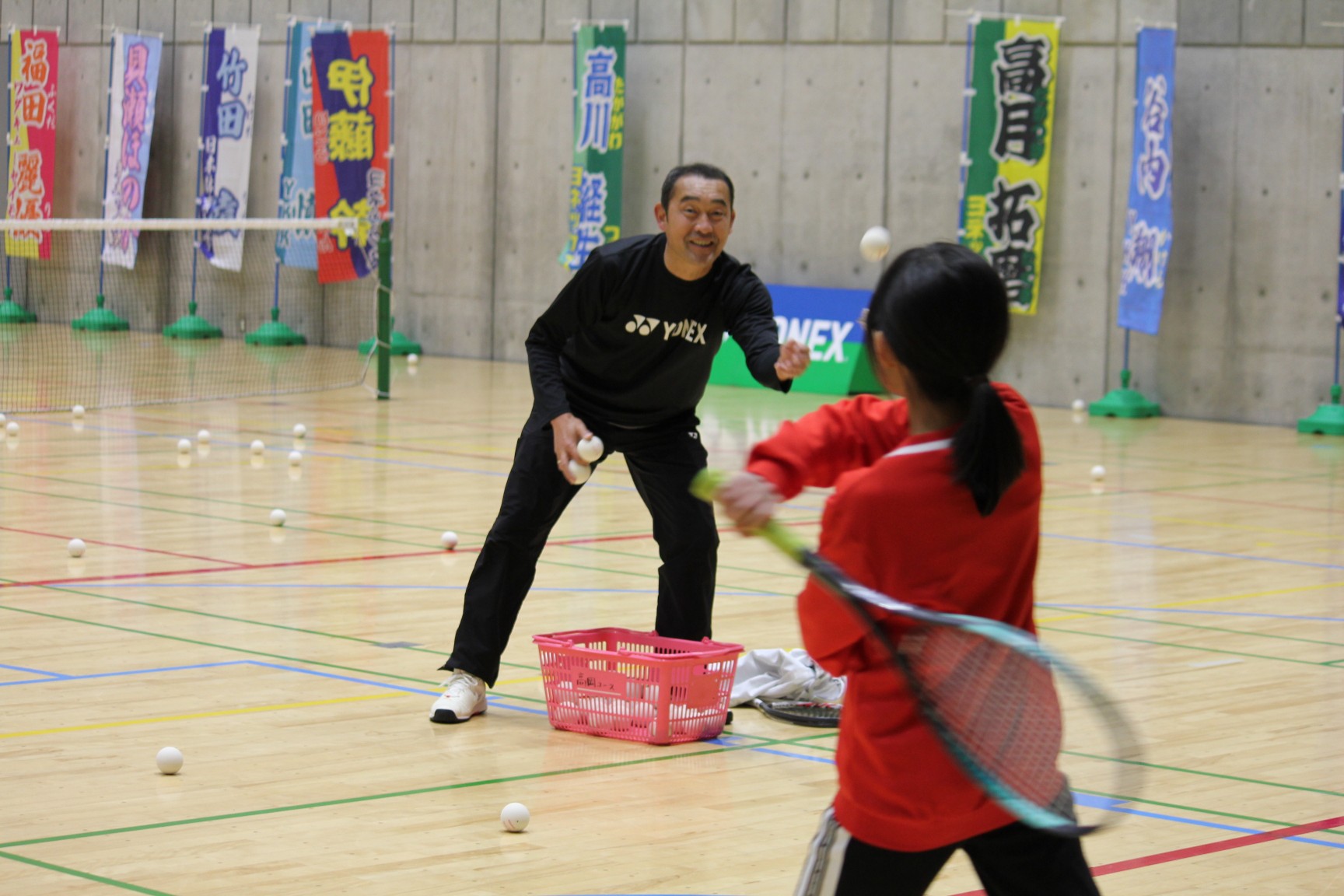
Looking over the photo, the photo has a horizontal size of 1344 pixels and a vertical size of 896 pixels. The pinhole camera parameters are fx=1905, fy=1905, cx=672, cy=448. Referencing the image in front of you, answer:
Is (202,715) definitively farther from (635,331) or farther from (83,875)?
(635,331)

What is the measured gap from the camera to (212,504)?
10445 mm

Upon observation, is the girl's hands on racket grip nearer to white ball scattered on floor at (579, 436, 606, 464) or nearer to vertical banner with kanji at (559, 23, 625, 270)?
white ball scattered on floor at (579, 436, 606, 464)

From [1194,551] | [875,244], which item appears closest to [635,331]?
[875,244]

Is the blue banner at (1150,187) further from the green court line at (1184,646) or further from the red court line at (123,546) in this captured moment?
the red court line at (123,546)

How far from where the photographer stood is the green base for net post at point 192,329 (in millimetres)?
23016

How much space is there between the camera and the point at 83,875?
4.17 m

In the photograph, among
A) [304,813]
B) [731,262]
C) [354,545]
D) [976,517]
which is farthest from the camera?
[354,545]

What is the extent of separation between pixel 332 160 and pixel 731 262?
50.6 feet

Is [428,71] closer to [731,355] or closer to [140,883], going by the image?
[731,355]

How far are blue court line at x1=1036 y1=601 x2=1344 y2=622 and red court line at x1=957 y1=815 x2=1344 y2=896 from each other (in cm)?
305

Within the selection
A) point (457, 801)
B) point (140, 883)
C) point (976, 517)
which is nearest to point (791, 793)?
point (457, 801)

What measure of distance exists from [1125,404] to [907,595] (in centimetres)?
1430

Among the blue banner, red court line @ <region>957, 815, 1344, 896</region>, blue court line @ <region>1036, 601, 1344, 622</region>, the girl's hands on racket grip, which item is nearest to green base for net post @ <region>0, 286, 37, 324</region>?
the blue banner

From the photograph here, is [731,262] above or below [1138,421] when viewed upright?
above
